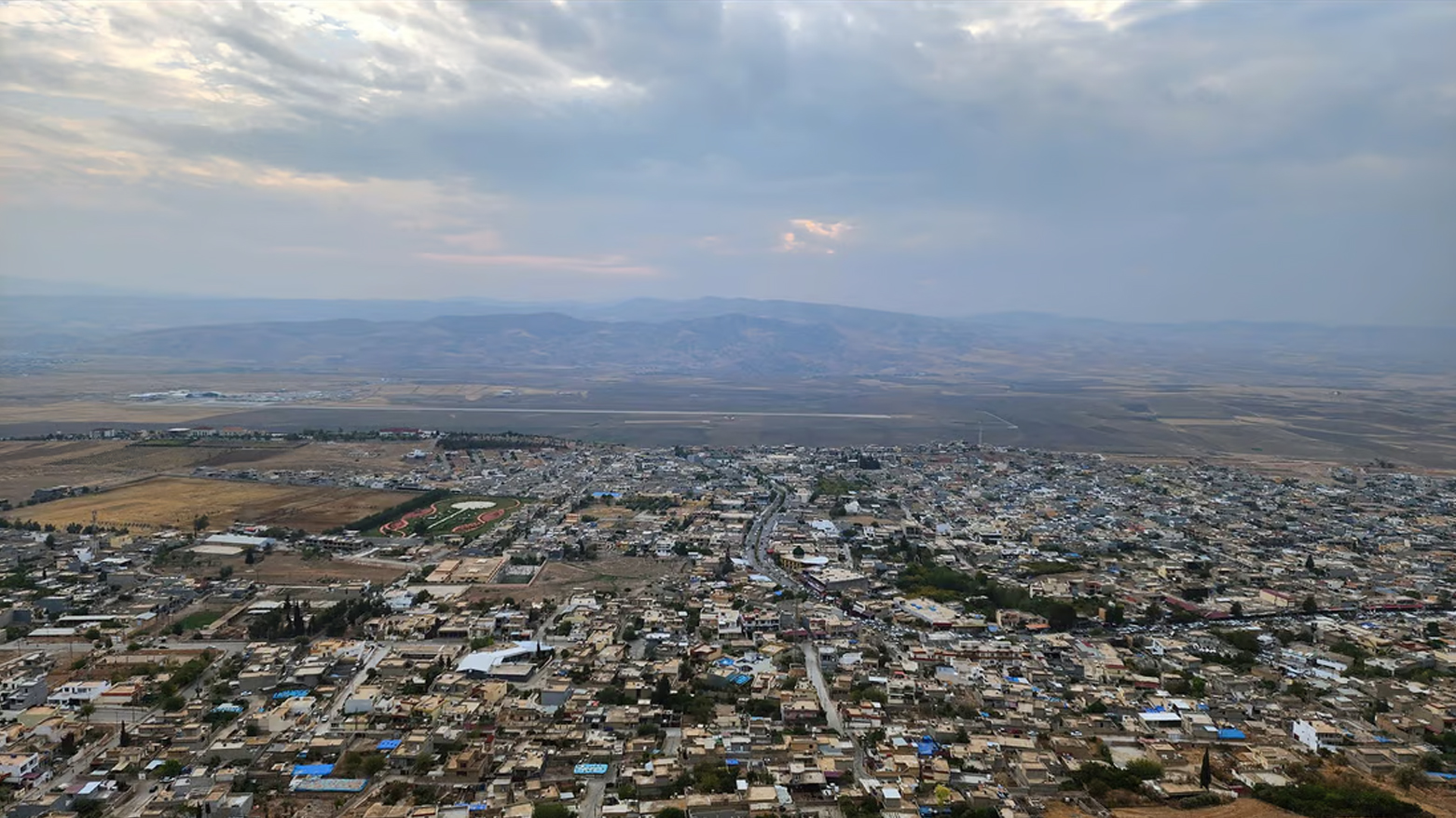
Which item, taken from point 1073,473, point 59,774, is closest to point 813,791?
point 59,774

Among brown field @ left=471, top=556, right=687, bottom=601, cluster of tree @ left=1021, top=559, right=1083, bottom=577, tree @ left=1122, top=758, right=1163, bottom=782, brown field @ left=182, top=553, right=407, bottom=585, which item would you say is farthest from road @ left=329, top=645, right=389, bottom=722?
cluster of tree @ left=1021, top=559, right=1083, bottom=577

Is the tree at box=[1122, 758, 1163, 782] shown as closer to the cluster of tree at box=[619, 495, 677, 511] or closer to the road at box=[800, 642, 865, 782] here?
the road at box=[800, 642, 865, 782]

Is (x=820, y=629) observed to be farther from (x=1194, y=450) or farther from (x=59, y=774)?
(x=1194, y=450)

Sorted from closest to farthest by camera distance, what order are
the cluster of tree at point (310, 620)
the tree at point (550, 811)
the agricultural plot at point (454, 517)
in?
the tree at point (550, 811) → the cluster of tree at point (310, 620) → the agricultural plot at point (454, 517)

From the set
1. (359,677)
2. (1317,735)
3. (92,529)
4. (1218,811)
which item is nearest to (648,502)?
(359,677)

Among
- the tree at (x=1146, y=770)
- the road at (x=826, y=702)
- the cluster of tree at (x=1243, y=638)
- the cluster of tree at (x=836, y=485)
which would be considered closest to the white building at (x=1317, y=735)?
the tree at (x=1146, y=770)

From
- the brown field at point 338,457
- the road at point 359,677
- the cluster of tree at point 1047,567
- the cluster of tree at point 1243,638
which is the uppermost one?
the cluster of tree at point 1243,638

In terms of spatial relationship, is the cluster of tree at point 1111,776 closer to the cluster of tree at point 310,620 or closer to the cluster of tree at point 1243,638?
the cluster of tree at point 1243,638
